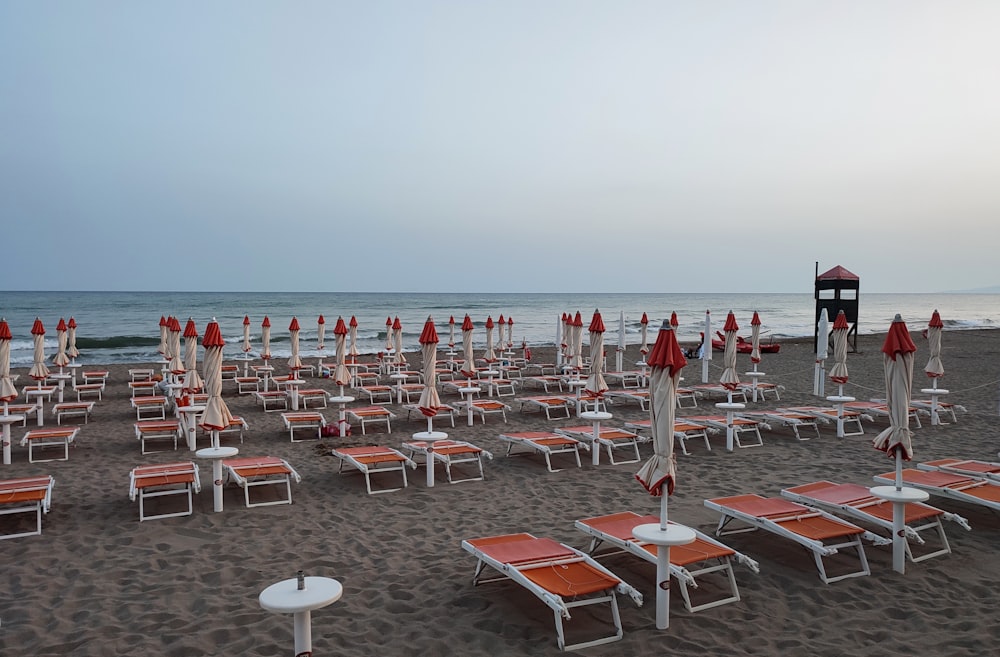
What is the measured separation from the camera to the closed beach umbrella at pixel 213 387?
6.85m

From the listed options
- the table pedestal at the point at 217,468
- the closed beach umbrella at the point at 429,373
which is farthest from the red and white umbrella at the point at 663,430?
the table pedestal at the point at 217,468

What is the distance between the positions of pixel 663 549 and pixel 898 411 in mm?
2466

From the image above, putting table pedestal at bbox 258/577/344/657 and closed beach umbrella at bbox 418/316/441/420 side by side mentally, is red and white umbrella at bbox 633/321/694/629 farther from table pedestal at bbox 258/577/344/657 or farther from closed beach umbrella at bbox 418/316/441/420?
closed beach umbrella at bbox 418/316/441/420

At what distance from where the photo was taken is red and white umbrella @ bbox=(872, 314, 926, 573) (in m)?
4.67

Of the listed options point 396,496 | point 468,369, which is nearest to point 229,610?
point 396,496

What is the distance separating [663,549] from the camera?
3.80 metres

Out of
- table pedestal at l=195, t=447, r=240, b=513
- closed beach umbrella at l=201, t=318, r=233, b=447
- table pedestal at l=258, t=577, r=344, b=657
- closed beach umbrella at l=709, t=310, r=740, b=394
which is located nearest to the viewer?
table pedestal at l=258, t=577, r=344, b=657

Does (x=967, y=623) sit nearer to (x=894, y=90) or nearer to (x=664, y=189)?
(x=894, y=90)

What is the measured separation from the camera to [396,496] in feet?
22.5

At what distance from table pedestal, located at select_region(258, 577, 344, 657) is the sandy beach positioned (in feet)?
2.20

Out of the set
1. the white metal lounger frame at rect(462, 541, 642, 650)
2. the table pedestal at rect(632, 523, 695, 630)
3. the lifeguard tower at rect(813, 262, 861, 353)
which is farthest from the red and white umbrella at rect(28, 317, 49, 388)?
the lifeguard tower at rect(813, 262, 861, 353)

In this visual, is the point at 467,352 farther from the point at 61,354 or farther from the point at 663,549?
the point at 61,354

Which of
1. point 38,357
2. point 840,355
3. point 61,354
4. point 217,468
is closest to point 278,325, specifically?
point 61,354

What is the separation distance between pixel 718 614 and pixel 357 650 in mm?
2265
